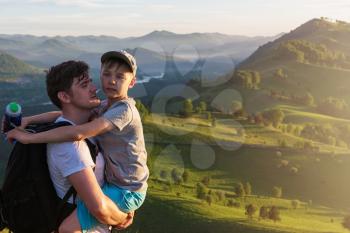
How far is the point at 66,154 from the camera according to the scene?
518 cm

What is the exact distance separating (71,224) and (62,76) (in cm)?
166

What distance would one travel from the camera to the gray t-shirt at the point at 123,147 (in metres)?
5.60

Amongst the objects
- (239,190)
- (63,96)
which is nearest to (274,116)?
(239,190)

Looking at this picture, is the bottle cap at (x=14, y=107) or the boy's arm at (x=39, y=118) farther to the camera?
the boy's arm at (x=39, y=118)

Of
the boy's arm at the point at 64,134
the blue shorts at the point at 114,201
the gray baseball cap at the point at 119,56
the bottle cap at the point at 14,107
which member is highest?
the gray baseball cap at the point at 119,56

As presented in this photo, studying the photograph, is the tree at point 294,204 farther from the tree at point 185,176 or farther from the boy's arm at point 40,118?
the boy's arm at point 40,118

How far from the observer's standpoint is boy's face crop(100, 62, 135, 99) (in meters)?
5.75

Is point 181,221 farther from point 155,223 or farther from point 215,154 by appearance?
point 215,154

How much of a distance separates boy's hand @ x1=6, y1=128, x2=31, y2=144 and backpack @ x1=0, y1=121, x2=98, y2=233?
72mm

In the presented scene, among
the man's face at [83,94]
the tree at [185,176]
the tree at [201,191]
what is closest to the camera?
the man's face at [83,94]

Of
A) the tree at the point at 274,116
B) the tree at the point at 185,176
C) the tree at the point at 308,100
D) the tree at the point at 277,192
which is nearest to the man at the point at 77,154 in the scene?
the tree at the point at 277,192

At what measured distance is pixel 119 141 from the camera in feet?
18.5

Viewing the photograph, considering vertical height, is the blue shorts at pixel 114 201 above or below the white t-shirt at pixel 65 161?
below

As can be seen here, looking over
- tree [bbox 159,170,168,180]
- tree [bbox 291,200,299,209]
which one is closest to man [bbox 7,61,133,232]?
tree [bbox 291,200,299,209]
